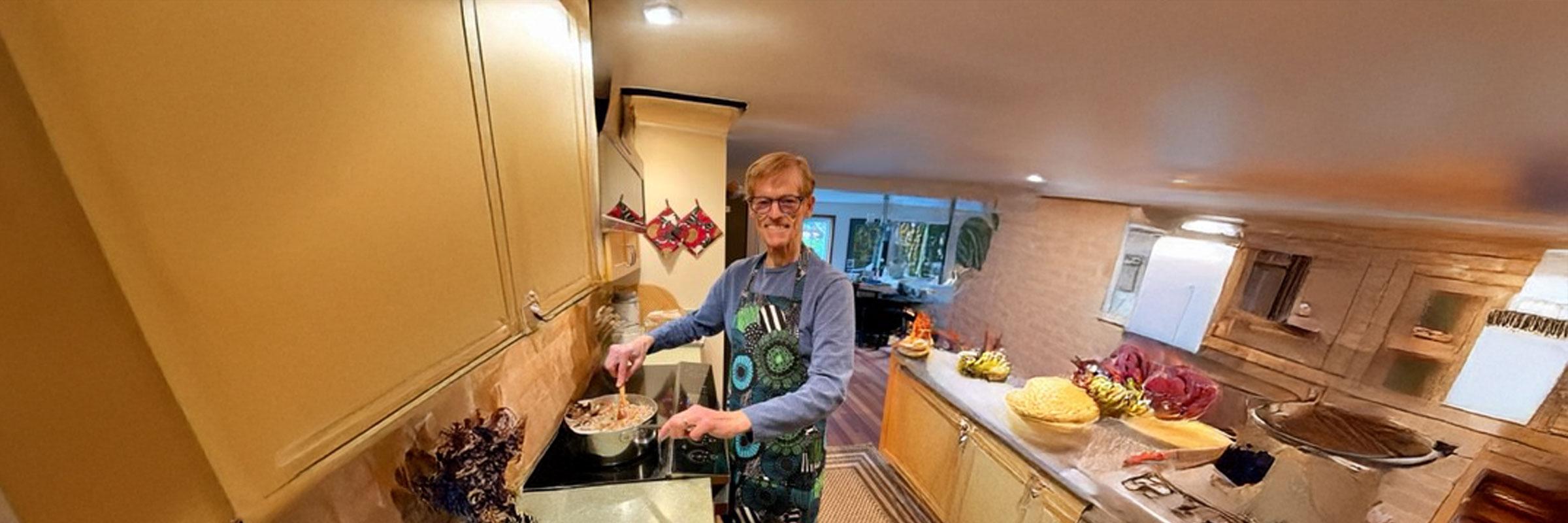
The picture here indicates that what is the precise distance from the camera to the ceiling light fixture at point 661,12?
823 millimetres

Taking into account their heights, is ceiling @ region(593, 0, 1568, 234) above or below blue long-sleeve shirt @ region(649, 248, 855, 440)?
above

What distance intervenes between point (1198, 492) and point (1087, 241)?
2.53m

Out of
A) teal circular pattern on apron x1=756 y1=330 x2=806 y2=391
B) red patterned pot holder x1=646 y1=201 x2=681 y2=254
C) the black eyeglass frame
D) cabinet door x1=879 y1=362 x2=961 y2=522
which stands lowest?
cabinet door x1=879 y1=362 x2=961 y2=522

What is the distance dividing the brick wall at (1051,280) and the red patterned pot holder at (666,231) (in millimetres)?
3177

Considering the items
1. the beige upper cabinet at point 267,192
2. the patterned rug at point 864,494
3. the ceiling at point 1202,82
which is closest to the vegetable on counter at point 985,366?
the patterned rug at point 864,494

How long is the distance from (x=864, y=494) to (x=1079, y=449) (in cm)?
133

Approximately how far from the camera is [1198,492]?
1291 millimetres

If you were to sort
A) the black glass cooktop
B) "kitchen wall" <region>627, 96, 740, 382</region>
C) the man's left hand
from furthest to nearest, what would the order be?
"kitchen wall" <region>627, 96, 740, 382</region>
the black glass cooktop
the man's left hand

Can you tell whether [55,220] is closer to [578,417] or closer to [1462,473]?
[578,417]

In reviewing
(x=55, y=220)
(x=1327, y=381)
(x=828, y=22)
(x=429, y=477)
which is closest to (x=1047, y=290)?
(x=1327, y=381)

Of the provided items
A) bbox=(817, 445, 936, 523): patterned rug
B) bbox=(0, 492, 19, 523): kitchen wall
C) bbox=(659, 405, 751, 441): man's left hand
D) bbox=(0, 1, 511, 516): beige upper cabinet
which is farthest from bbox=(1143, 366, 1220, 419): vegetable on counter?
bbox=(0, 492, 19, 523): kitchen wall

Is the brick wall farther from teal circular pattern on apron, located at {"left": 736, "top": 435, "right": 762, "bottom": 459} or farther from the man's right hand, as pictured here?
the man's right hand

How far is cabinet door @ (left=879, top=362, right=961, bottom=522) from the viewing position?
2.08m

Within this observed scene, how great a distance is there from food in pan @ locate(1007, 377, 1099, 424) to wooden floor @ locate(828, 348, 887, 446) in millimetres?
1023
